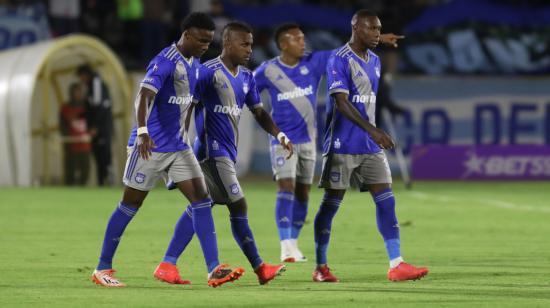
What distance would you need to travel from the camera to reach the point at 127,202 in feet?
A: 32.3

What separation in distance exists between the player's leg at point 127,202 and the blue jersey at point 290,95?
3.30 metres

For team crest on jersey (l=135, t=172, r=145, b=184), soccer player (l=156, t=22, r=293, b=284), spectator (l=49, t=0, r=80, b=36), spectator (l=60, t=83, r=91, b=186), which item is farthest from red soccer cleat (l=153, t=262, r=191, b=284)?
spectator (l=49, t=0, r=80, b=36)

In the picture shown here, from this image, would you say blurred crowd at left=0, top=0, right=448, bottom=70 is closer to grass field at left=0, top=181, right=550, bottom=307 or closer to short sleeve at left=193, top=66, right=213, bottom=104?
grass field at left=0, top=181, right=550, bottom=307

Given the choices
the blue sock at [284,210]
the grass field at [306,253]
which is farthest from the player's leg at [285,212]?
the grass field at [306,253]

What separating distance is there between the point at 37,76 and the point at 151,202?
5.39 metres

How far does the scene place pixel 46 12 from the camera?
1113 inches

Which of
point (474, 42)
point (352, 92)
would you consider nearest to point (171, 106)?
point (352, 92)

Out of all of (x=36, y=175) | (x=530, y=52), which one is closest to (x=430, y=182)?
(x=530, y=52)

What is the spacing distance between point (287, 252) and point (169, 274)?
2.36 meters

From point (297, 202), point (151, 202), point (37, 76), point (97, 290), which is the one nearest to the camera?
point (97, 290)

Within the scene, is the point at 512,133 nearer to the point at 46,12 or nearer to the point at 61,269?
the point at 46,12

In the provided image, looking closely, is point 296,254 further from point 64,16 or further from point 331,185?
point 64,16

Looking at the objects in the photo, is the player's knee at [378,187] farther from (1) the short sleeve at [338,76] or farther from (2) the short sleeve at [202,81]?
(2) the short sleeve at [202,81]

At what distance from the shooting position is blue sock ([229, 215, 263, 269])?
32.3 ft
